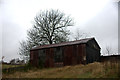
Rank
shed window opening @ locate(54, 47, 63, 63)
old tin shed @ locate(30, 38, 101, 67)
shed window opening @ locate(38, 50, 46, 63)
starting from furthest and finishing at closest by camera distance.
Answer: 1. shed window opening @ locate(38, 50, 46, 63)
2. shed window opening @ locate(54, 47, 63, 63)
3. old tin shed @ locate(30, 38, 101, 67)

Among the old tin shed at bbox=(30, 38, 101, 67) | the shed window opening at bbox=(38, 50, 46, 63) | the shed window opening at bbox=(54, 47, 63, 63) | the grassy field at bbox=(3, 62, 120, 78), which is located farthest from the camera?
the shed window opening at bbox=(38, 50, 46, 63)

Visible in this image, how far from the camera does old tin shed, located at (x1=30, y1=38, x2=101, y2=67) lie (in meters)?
13.4

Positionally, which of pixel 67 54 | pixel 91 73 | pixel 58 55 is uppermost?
pixel 67 54

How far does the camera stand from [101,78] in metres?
6.65

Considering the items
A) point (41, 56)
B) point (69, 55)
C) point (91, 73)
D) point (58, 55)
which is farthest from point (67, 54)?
point (91, 73)

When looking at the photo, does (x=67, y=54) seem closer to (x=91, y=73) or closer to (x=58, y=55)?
(x=58, y=55)

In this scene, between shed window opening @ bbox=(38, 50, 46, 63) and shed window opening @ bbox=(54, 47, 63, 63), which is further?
shed window opening @ bbox=(38, 50, 46, 63)

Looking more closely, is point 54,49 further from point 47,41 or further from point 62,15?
point 62,15

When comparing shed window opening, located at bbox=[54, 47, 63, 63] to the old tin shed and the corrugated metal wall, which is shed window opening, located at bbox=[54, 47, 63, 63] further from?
Result: the corrugated metal wall

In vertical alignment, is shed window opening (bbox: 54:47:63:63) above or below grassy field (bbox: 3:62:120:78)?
above

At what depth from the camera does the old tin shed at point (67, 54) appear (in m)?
13.4

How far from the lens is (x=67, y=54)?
47.1ft

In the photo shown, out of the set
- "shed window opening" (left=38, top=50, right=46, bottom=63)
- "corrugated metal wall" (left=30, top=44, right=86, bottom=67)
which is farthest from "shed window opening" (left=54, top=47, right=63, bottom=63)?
"shed window opening" (left=38, top=50, right=46, bottom=63)

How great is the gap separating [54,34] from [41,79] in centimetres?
1599
